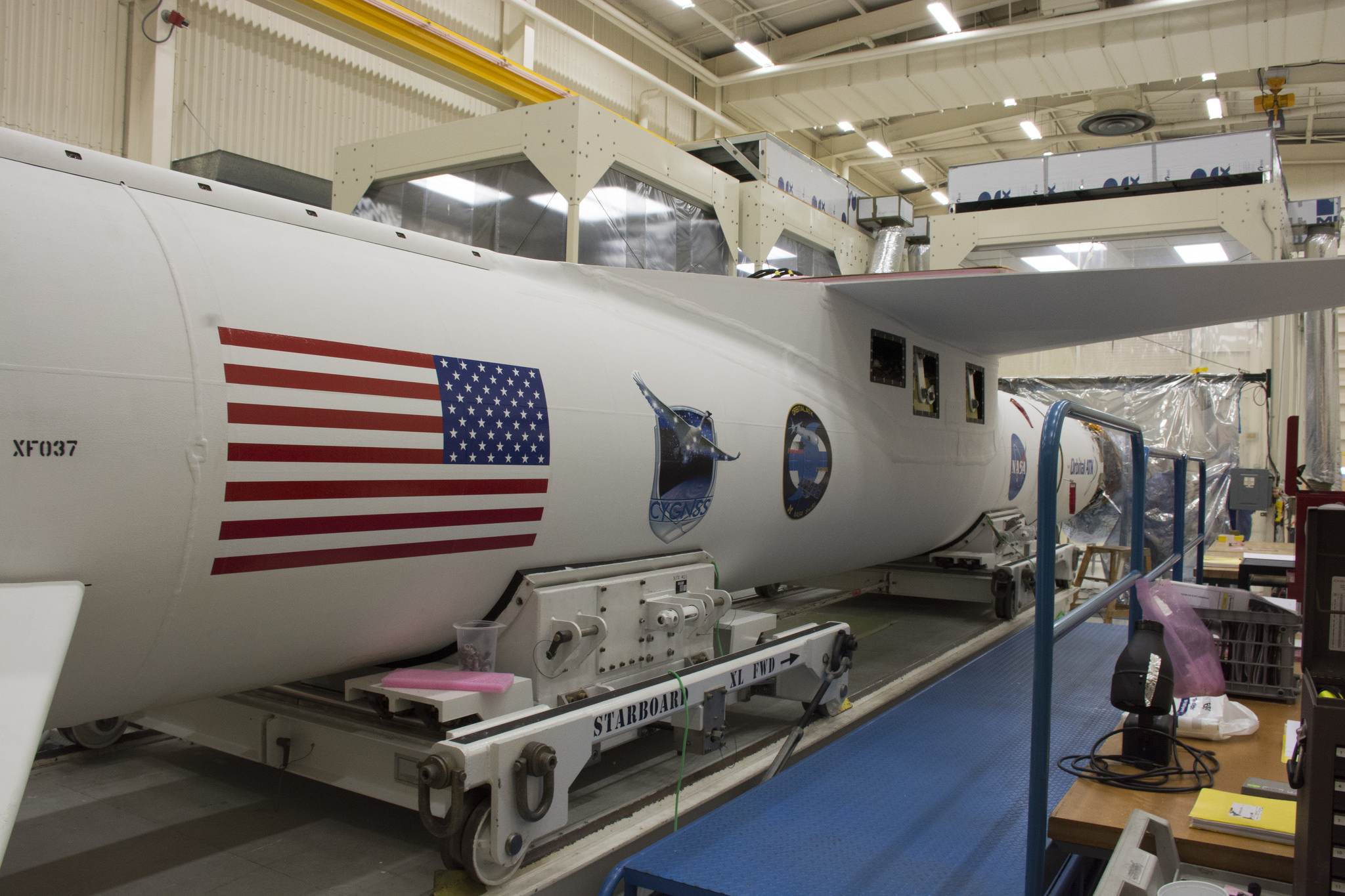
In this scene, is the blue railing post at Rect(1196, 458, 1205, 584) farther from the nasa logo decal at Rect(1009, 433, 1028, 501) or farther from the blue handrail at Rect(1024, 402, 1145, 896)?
the blue handrail at Rect(1024, 402, 1145, 896)

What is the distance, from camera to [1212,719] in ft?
7.00

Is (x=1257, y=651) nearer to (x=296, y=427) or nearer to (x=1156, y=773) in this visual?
(x=1156, y=773)

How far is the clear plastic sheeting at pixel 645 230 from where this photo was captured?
13.2 feet

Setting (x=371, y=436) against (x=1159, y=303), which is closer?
(x=371, y=436)

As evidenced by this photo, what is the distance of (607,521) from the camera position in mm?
2584

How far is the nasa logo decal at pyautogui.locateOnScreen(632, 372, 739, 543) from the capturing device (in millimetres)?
2719

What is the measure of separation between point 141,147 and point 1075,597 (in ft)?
23.2

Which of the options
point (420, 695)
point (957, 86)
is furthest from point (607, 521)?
point (957, 86)

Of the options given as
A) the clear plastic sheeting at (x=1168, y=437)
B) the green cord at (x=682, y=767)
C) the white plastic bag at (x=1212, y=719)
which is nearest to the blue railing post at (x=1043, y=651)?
the white plastic bag at (x=1212, y=719)

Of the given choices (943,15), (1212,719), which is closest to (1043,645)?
(1212,719)

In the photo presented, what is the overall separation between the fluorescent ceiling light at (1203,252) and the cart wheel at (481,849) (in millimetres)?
6005

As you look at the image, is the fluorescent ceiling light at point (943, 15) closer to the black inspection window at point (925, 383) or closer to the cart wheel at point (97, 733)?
the black inspection window at point (925, 383)

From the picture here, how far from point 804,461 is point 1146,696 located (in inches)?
67.7

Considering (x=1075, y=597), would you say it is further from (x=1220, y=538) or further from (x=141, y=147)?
(x=141, y=147)
